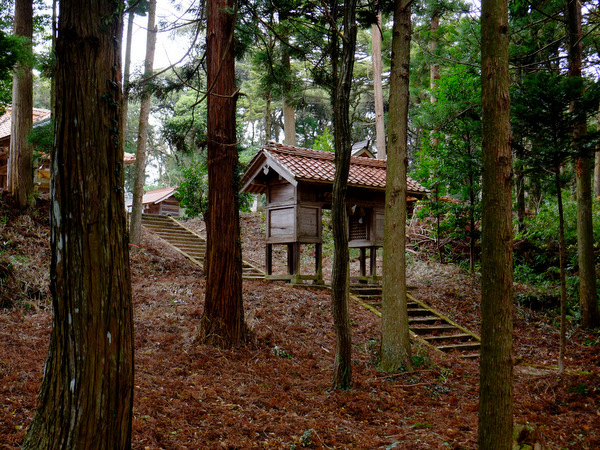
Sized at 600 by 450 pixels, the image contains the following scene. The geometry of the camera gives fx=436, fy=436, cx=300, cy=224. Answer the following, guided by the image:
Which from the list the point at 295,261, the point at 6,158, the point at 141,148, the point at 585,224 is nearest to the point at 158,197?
the point at 6,158

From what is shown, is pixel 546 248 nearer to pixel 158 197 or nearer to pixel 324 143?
pixel 324 143

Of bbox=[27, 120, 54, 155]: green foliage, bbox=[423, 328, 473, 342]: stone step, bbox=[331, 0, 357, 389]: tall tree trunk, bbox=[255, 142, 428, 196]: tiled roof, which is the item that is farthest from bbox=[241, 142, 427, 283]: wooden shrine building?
bbox=[331, 0, 357, 389]: tall tree trunk

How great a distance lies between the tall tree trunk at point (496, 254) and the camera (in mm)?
3148

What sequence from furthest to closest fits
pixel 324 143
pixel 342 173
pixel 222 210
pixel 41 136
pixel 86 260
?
pixel 324 143
pixel 41 136
pixel 222 210
pixel 342 173
pixel 86 260

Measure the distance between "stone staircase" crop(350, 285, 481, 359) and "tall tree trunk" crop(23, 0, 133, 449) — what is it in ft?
24.2

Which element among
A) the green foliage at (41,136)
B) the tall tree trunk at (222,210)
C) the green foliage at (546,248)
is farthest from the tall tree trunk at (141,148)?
the green foliage at (546,248)

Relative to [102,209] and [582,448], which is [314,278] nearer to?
[582,448]

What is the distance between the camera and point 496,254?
3.21 m

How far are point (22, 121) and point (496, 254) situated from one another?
40.0 feet

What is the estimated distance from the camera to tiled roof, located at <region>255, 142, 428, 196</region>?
11.4 meters

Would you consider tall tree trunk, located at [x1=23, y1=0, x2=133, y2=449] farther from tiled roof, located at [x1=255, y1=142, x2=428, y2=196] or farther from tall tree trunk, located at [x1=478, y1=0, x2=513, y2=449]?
tiled roof, located at [x1=255, y1=142, x2=428, y2=196]

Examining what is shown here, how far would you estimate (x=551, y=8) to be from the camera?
1134 centimetres

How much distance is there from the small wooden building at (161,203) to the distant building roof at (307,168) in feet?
50.0

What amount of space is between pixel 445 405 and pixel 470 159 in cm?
895
